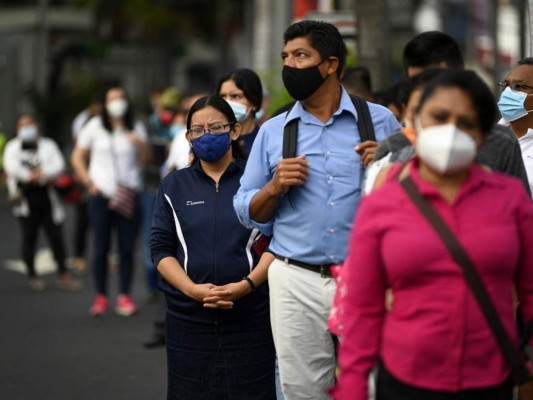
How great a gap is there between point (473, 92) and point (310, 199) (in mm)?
1753

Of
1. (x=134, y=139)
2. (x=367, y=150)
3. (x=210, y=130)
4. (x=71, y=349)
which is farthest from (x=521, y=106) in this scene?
Answer: (x=134, y=139)

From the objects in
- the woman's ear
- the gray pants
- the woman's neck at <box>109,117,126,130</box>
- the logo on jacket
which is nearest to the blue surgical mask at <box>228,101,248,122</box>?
the woman's ear

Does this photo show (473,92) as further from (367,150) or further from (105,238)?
(105,238)

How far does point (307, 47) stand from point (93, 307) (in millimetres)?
7976

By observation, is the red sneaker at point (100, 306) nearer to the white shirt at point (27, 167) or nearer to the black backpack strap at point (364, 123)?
the white shirt at point (27, 167)

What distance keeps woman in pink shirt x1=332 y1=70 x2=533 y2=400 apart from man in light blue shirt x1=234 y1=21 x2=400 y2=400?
5.05 feet

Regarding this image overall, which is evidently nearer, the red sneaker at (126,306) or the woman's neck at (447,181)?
the woman's neck at (447,181)

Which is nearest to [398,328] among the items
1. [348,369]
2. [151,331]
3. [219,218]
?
[348,369]

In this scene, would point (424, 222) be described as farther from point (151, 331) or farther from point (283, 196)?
point (151, 331)

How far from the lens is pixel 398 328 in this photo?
457 centimetres

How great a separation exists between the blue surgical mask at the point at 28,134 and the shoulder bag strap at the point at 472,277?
1205 centimetres

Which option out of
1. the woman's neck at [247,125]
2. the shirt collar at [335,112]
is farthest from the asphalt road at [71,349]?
the shirt collar at [335,112]

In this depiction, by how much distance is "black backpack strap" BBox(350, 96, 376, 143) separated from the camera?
6305 mm

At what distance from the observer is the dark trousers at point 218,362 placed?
677cm
